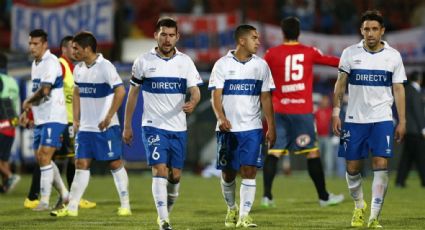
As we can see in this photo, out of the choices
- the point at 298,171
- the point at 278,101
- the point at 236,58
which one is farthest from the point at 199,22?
the point at 236,58

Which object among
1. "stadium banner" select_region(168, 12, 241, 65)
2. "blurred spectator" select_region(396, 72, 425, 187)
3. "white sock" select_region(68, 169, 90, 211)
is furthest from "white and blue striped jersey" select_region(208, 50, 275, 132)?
"stadium banner" select_region(168, 12, 241, 65)

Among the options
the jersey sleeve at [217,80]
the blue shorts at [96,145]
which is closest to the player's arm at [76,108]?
the blue shorts at [96,145]

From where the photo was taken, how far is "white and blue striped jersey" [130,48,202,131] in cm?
1117

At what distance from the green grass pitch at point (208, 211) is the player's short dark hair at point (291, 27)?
234 centimetres

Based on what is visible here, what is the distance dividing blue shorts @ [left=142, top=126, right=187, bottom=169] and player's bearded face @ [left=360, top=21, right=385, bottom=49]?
2.14 m

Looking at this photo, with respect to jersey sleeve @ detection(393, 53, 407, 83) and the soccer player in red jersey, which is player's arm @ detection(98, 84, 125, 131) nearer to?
the soccer player in red jersey

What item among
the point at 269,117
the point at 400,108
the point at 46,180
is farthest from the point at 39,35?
the point at 400,108

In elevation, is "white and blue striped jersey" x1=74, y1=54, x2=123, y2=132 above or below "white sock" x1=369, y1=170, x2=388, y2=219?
above

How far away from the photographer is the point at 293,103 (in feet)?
48.6

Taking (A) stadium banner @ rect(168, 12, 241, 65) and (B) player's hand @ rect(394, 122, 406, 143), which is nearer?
(B) player's hand @ rect(394, 122, 406, 143)

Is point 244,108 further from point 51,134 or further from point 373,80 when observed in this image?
point 51,134

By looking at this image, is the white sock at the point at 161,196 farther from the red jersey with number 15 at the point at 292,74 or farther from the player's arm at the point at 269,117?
the red jersey with number 15 at the point at 292,74

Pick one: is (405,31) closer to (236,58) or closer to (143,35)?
(143,35)

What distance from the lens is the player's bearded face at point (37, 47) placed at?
13961mm
